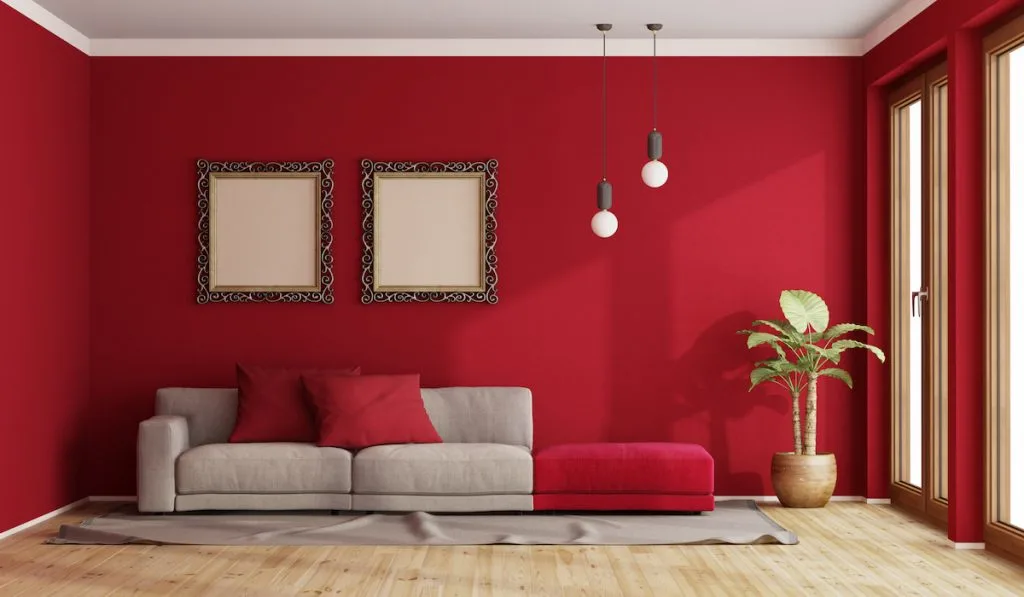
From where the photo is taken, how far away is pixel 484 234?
22.6 feet

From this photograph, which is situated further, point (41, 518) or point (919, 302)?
point (919, 302)

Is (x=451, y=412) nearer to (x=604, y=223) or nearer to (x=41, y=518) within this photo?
(x=604, y=223)

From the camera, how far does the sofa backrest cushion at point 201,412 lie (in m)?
6.51

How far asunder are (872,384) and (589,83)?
2.60 meters

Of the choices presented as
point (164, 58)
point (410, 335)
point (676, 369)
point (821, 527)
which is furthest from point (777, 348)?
point (164, 58)

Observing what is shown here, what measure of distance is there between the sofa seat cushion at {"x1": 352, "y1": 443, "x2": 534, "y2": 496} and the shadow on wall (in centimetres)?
105

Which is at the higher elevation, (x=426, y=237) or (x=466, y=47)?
(x=466, y=47)

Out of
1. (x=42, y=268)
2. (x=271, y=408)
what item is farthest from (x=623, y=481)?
(x=42, y=268)

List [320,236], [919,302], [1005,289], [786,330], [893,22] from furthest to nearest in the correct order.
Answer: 1. [320,236]
2. [786,330]
3. [893,22]
4. [919,302]
5. [1005,289]

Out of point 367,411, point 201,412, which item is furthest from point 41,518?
point 367,411

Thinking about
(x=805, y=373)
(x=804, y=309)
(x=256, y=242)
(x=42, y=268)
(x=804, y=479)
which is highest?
(x=256, y=242)

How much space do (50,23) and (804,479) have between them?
515 centimetres

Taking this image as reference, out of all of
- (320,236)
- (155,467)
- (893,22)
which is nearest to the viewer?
(155,467)

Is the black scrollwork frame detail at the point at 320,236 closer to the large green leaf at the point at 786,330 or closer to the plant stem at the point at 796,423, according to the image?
the large green leaf at the point at 786,330
